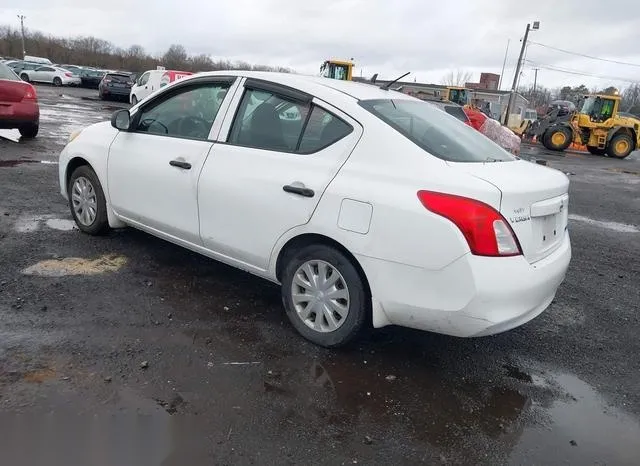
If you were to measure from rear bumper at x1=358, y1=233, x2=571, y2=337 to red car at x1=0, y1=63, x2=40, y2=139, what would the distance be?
961 cm

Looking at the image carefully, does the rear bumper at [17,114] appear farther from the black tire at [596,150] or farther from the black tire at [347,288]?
the black tire at [596,150]

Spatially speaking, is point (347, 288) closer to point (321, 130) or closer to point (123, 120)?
point (321, 130)

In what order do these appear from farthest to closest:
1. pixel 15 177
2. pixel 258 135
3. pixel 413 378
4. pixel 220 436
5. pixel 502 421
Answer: pixel 15 177 < pixel 258 135 < pixel 413 378 < pixel 502 421 < pixel 220 436

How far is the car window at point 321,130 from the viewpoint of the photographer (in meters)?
3.47

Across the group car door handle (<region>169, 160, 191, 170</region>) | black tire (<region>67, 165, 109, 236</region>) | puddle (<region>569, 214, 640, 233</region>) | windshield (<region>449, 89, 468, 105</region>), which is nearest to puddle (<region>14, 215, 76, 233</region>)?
black tire (<region>67, 165, 109, 236</region>)

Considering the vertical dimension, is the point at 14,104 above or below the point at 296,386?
above

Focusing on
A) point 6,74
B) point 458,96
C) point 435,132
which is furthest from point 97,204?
point 458,96

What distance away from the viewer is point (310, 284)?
353cm

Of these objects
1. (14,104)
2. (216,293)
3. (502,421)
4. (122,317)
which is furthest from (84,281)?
(14,104)

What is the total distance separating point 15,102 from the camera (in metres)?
10.3

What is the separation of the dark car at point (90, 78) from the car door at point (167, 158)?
40793 millimetres

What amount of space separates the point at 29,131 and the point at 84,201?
7553 mm

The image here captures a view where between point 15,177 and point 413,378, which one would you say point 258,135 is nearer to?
point 413,378

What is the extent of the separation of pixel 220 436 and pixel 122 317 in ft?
4.78
